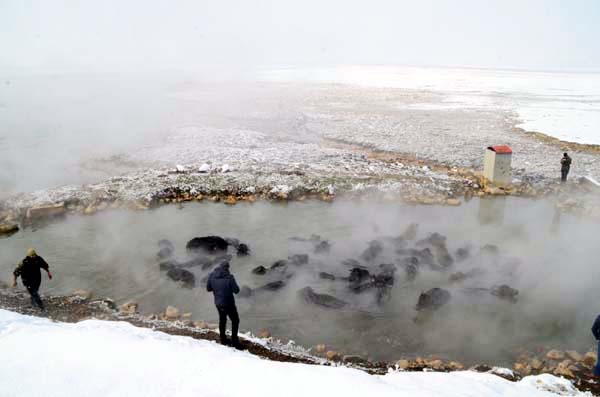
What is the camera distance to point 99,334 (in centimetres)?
580

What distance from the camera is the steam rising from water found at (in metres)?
7.32

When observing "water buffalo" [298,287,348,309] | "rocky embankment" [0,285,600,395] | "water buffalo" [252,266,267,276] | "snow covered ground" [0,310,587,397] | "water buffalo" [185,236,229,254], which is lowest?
"rocky embankment" [0,285,600,395]

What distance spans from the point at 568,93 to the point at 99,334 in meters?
50.5

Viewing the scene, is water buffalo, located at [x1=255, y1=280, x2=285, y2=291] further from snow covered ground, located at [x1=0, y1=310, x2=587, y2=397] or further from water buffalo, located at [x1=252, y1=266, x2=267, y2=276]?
snow covered ground, located at [x1=0, y1=310, x2=587, y2=397]

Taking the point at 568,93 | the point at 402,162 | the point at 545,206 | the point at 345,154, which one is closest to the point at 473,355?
the point at 545,206

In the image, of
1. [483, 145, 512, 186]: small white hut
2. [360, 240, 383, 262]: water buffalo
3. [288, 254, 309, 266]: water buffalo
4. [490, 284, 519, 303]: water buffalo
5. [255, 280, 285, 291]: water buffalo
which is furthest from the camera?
[483, 145, 512, 186]: small white hut

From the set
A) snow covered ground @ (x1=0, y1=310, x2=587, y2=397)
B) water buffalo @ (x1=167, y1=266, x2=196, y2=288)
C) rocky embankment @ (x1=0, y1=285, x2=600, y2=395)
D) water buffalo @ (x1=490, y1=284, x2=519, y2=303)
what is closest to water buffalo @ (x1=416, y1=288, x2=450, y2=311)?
water buffalo @ (x1=490, y1=284, x2=519, y2=303)

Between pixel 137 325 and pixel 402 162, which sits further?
pixel 402 162

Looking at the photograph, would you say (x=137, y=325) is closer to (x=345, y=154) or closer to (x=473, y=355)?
(x=473, y=355)

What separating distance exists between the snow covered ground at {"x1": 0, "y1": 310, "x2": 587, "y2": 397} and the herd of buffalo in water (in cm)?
252

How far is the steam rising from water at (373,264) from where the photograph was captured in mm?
7316

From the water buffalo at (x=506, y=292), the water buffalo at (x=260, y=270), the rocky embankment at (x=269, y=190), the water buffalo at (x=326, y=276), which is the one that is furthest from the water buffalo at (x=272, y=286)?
the rocky embankment at (x=269, y=190)

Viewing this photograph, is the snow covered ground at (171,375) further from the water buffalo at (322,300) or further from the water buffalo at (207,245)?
the water buffalo at (207,245)

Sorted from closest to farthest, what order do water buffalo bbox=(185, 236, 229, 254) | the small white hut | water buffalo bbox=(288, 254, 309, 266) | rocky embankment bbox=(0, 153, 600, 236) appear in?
water buffalo bbox=(288, 254, 309, 266), water buffalo bbox=(185, 236, 229, 254), rocky embankment bbox=(0, 153, 600, 236), the small white hut
